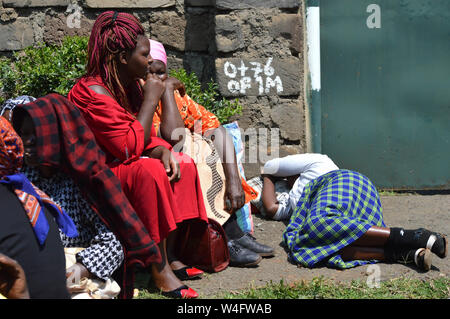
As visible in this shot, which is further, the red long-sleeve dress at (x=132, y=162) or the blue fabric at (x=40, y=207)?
the red long-sleeve dress at (x=132, y=162)

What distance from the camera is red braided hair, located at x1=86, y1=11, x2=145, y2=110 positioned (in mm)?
3557

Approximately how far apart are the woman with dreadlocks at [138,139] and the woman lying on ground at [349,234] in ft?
2.52

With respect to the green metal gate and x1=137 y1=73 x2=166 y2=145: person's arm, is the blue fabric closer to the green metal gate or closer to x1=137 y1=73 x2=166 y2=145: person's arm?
x1=137 y1=73 x2=166 y2=145: person's arm

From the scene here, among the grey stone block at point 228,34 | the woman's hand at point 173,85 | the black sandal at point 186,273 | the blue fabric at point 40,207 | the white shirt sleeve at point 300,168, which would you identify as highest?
the grey stone block at point 228,34

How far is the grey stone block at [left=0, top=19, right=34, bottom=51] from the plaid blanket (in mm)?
2212

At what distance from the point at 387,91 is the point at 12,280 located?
404 cm

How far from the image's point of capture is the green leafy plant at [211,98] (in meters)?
4.78

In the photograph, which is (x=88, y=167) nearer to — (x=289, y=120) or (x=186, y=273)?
(x=186, y=273)

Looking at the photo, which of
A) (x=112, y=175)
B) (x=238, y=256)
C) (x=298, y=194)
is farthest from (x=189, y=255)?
(x=298, y=194)

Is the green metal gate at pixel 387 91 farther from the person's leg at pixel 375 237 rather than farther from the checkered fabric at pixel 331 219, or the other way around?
the person's leg at pixel 375 237

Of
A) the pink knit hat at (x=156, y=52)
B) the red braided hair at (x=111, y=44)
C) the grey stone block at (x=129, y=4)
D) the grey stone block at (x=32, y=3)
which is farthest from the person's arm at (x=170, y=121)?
the grey stone block at (x=32, y=3)

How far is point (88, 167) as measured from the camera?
310cm
